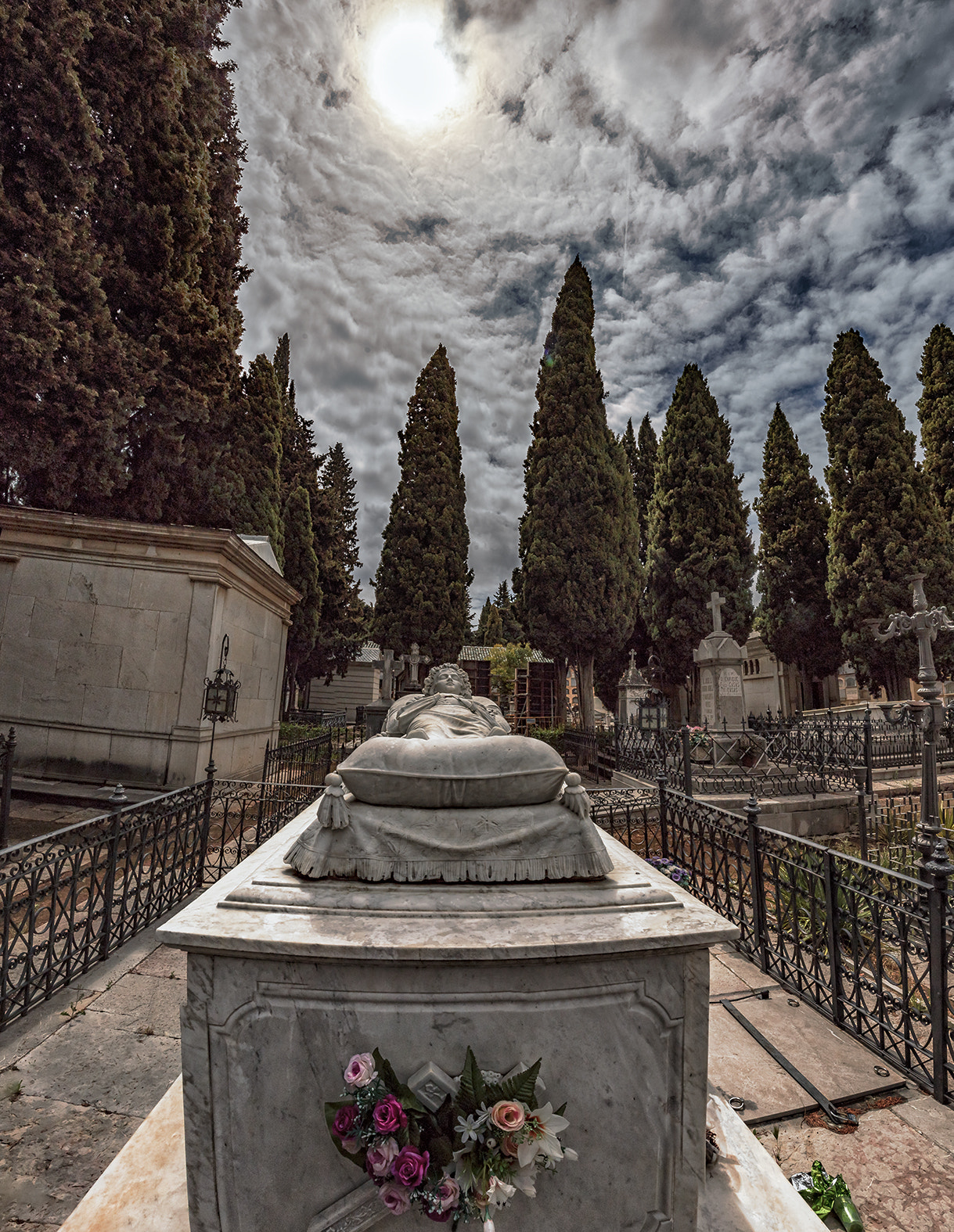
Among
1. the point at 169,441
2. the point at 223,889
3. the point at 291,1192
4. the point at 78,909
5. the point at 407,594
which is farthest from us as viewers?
the point at 407,594

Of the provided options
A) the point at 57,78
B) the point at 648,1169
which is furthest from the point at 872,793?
the point at 57,78

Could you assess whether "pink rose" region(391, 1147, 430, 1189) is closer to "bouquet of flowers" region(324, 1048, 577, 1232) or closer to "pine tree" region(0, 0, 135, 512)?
"bouquet of flowers" region(324, 1048, 577, 1232)

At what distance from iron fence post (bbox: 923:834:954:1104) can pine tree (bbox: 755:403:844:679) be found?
22.6m

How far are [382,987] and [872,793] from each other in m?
10.8

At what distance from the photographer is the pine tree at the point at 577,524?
18359 millimetres

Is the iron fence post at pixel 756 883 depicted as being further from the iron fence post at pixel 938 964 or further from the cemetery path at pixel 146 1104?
the iron fence post at pixel 938 964

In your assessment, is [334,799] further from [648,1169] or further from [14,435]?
[14,435]

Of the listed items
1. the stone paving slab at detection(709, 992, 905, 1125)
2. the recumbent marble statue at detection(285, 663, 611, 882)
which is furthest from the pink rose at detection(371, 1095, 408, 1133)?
the stone paving slab at detection(709, 992, 905, 1125)

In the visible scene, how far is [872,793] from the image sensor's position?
9.58 meters

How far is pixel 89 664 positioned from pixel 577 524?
47.0 ft

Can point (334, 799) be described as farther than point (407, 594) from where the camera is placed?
No

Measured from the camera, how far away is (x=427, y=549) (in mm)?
21625

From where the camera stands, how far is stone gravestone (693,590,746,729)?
13180mm

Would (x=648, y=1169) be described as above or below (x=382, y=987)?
below
